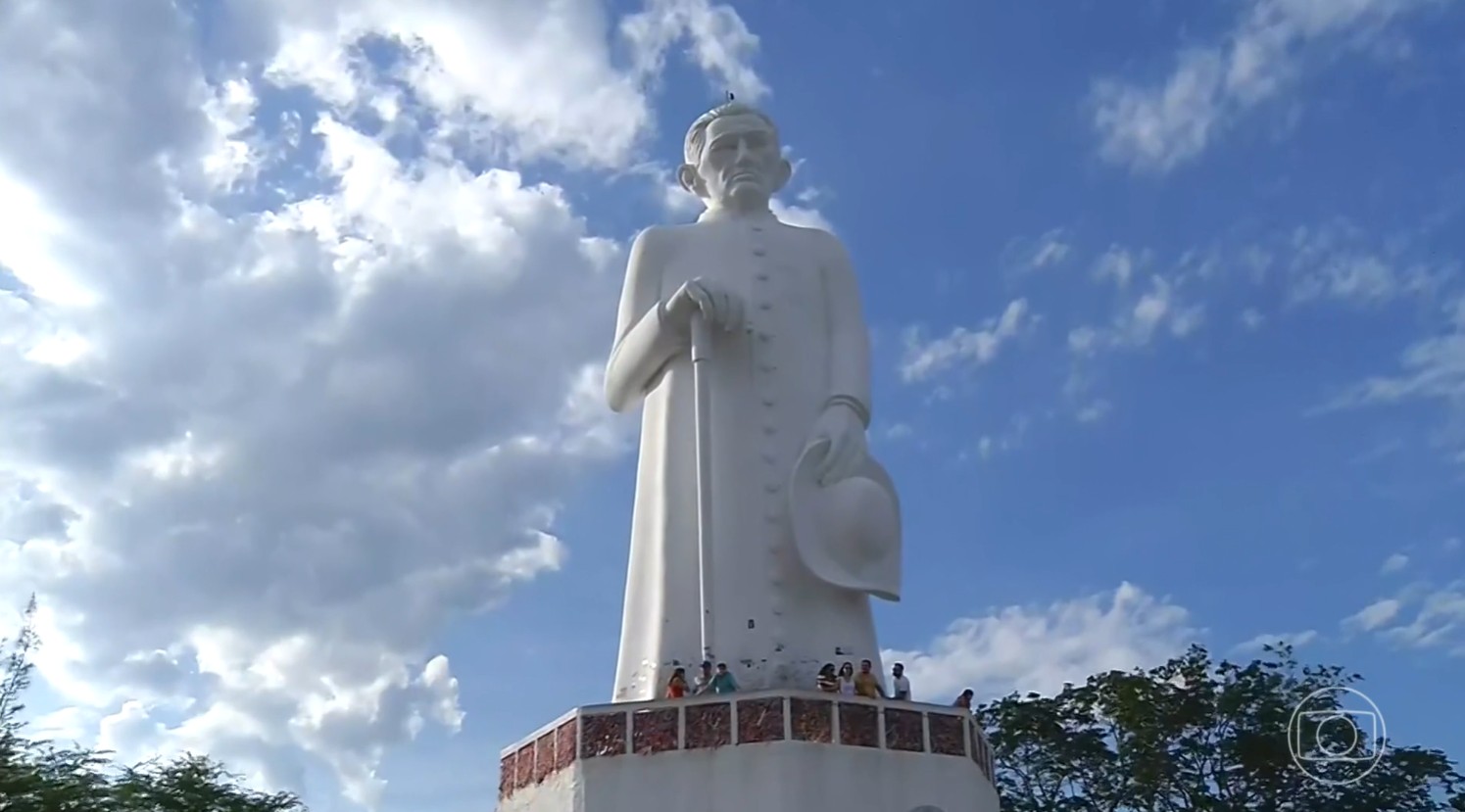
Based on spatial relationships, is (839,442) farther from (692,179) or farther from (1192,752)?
(1192,752)

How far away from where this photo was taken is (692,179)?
515 inches

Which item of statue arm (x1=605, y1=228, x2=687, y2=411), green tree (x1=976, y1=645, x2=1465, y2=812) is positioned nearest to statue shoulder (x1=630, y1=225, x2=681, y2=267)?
statue arm (x1=605, y1=228, x2=687, y2=411)

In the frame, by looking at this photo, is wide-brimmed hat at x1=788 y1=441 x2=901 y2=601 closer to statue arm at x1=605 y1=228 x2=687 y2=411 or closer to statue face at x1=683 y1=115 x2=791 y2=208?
statue arm at x1=605 y1=228 x2=687 y2=411

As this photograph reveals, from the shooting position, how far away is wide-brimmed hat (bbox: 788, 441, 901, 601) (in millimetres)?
10531

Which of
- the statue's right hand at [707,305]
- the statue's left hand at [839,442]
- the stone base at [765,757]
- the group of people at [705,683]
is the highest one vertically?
the statue's right hand at [707,305]

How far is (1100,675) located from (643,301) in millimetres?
11170

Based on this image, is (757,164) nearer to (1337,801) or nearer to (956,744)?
(956,744)

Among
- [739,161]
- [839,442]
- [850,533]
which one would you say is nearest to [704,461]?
[839,442]

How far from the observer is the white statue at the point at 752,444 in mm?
10398

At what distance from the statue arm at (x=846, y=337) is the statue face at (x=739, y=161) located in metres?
0.79

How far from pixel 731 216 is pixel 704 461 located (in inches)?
110

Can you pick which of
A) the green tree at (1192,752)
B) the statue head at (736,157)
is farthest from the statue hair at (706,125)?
the green tree at (1192,752)

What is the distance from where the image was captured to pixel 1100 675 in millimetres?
20500

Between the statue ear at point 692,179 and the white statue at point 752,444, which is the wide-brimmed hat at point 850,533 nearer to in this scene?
the white statue at point 752,444
